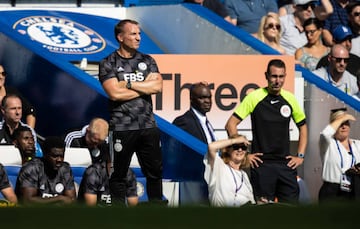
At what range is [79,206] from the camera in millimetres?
4203

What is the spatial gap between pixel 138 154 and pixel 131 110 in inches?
14.9

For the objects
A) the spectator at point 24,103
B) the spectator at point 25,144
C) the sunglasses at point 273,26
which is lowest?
the spectator at point 25,144

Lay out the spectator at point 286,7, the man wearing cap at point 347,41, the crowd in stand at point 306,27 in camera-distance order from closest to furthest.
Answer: the crowd in stand at point 306,27
the man wearing cap at point 347,41
the spectator at point 286,7

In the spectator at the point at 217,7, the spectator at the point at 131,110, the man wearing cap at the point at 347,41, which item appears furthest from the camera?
the spectator at the point at 217,7

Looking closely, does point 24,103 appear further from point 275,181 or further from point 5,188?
point 275,181

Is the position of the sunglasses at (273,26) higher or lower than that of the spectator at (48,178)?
higher

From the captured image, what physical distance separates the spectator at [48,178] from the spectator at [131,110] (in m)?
0.43

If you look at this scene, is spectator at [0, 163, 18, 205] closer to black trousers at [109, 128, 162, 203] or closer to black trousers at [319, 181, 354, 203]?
black trousers at [109, 128, 162, 203]

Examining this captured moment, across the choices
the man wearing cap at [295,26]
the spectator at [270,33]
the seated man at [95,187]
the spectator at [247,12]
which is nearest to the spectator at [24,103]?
the seated man at [95,187]

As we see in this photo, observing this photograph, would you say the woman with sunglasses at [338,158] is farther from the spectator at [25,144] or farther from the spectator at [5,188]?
the spectator at [5,188]

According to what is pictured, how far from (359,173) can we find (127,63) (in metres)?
2.73

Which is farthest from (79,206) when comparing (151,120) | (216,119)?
(216,119)

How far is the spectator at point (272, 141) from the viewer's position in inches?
370

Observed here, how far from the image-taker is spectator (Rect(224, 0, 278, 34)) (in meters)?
13.0
